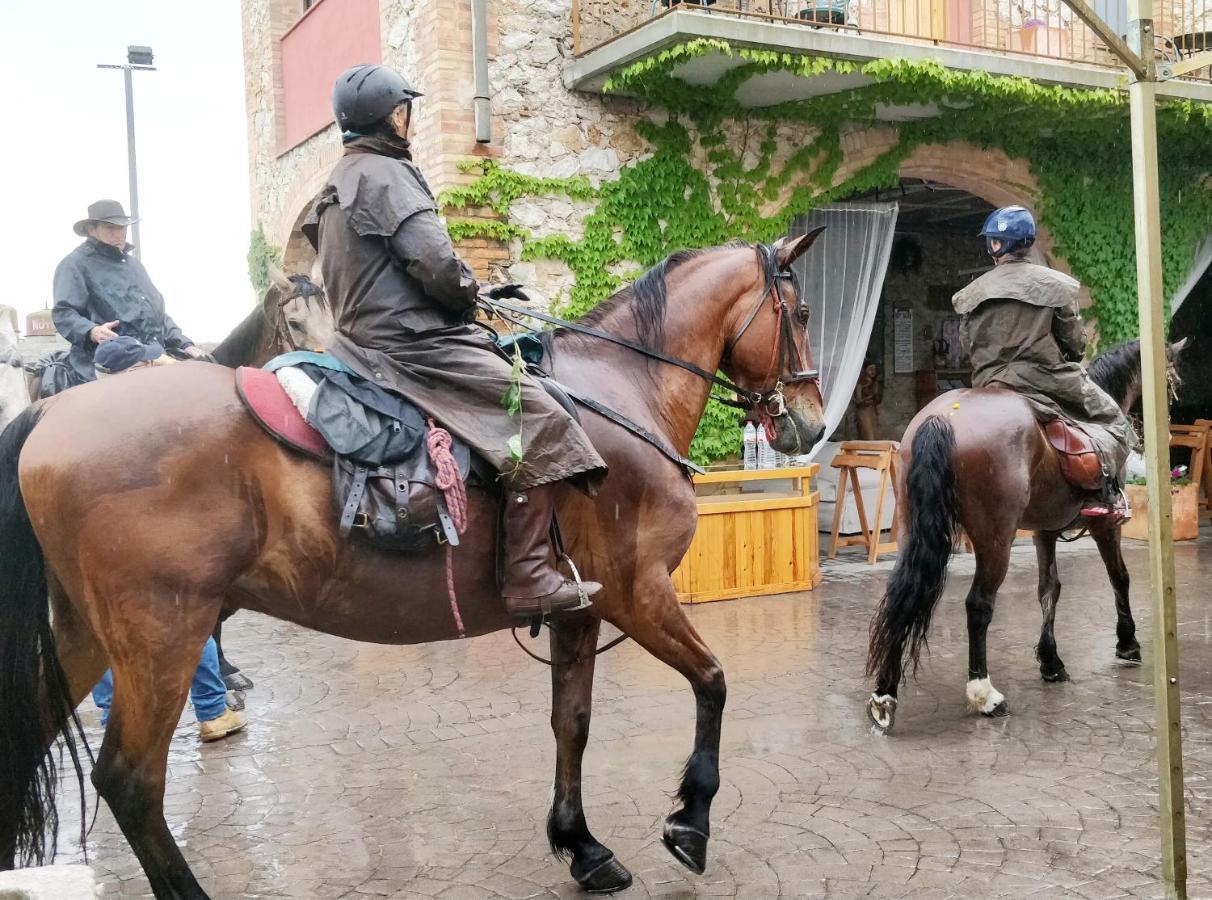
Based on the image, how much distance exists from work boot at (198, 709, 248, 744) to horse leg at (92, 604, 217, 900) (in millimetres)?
2301

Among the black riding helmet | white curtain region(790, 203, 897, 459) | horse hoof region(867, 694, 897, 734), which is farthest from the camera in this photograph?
white curtain region(790, 203, 897, 459)

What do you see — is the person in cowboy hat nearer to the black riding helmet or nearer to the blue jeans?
the blue jeans

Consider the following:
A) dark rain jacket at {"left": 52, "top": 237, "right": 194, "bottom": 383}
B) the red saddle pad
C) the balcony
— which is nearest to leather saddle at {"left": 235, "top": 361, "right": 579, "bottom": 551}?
the red saddle pad

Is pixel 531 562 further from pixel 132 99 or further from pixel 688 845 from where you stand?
pixel 132 99

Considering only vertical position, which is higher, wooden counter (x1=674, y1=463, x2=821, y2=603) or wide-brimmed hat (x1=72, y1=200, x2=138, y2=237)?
wide-brimmed hat (x1=72, y1=200, x2=138, y2=237)

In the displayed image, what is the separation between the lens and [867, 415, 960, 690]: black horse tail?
5.21 meters

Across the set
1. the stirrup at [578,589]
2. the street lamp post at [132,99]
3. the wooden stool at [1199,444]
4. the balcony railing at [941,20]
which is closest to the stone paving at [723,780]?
the stirrup at [578,589]

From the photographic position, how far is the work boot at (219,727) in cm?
525

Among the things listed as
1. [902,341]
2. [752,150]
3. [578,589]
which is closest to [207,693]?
[578,589]

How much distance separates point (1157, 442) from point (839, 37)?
6.59 meters

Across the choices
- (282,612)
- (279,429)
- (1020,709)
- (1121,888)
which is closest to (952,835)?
(1121,888)

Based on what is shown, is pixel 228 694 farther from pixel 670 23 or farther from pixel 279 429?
pixel 670 23

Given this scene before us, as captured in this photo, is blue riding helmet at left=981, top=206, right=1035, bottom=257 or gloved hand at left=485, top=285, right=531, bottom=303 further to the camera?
blue riding helmet at left=981, top=206, right=1035, bottom=257

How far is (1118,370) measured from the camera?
6594mm
